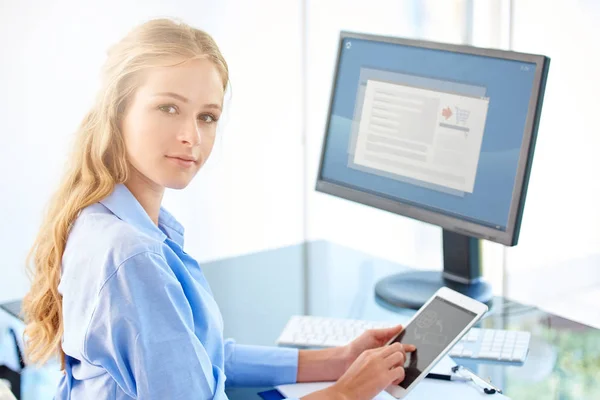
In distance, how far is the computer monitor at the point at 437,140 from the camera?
1587 mm

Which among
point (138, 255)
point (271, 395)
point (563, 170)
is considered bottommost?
point (271, 395)

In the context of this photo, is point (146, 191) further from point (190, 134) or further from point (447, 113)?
point (447, 113)

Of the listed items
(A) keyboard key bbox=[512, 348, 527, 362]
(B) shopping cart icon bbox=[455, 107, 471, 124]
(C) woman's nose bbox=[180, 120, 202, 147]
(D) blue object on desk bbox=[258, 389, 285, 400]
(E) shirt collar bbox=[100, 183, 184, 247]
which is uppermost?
(B) shopping cart icon bbox=[455, 107, 471, 124]

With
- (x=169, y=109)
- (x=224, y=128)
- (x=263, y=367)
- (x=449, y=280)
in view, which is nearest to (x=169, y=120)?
(x=169, y=109)

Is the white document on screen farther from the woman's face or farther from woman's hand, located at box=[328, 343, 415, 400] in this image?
the woman's face

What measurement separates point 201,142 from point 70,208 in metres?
0.21

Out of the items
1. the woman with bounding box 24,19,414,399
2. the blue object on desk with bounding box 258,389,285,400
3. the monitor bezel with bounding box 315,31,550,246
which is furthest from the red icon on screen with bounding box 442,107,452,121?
the blue object on desk with bounding box 258,389,285,400

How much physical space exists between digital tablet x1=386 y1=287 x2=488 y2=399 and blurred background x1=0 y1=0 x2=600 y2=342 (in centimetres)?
128

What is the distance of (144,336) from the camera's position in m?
1.11

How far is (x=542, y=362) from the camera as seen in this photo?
1458mm

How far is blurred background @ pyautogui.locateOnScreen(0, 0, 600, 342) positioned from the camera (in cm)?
278

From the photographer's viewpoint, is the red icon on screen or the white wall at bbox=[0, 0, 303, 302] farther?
the white wall at bbox=[0, 0, 303, 302]

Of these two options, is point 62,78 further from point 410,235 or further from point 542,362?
point 542,362

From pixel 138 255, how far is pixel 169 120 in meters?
0.21
